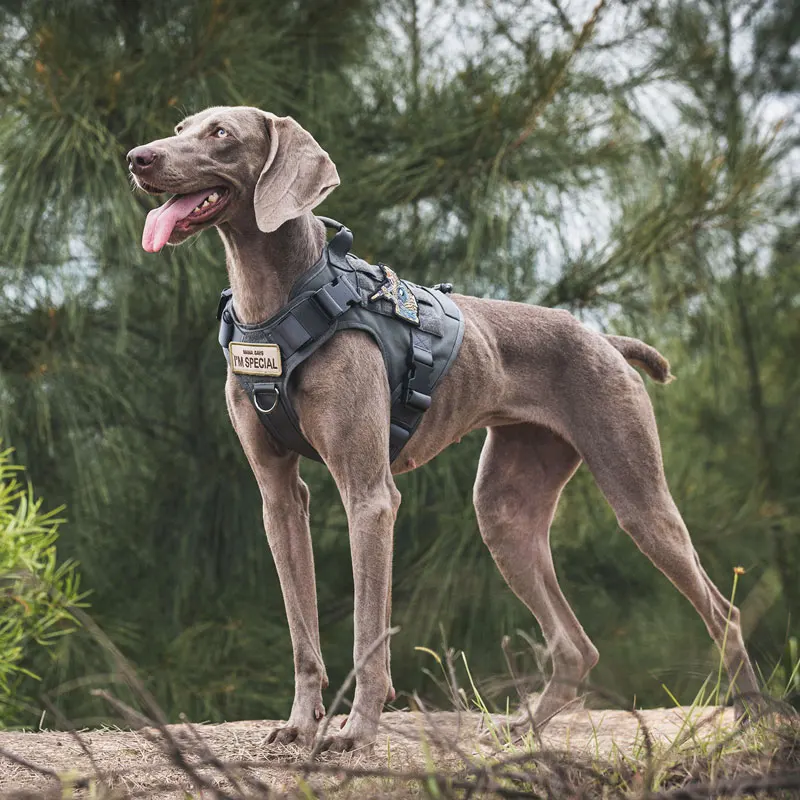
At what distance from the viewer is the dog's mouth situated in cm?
260

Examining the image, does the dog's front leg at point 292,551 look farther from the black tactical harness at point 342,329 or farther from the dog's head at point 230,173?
the dog's head at point 230,173

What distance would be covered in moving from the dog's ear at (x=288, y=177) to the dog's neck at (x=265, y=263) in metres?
0.12

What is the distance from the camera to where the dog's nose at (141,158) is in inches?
101

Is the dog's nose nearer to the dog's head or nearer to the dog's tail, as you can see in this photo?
the dog's head

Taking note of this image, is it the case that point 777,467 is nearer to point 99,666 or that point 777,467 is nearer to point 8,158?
point 99,666

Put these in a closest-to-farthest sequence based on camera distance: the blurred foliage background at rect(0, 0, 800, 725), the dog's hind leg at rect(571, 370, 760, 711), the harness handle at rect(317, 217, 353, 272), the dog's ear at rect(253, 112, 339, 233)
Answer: the dog's ear at rect(253, 112, 339, 233)
the harness handle at rect(317, 217, 353, 272)
the dog's hind leg at rect(571, 370, 760, 711)
the blurred foliage background at rect(0, 0, 800, 725)

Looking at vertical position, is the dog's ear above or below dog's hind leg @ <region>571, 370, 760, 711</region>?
above

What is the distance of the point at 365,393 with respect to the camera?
2789 millimetres

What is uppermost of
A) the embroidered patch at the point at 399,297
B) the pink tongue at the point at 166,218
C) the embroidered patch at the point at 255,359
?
the pink tongue at the point at 166,218

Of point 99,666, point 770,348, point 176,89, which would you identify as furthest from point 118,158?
point 770,348

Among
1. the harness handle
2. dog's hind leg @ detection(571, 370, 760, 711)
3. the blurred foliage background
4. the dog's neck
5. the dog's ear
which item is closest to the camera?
the dog's ear

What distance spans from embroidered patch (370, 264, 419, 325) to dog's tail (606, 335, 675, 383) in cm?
88

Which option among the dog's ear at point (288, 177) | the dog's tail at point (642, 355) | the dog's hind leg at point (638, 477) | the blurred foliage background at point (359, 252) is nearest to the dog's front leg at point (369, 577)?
the dog's ear at point (288, 177)

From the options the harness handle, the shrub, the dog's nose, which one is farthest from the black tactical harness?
the shrub
